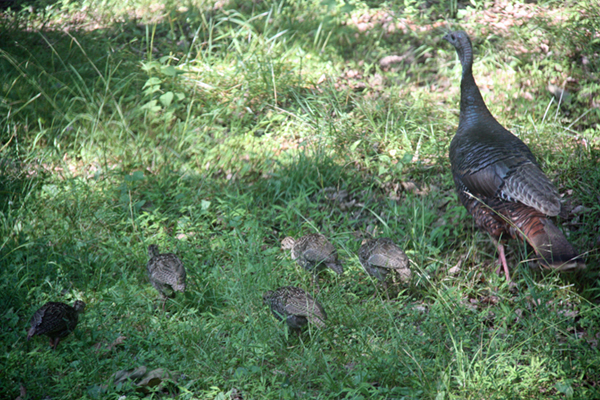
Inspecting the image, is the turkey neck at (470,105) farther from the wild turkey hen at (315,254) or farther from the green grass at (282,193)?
the wild turkey hen at (315,254)

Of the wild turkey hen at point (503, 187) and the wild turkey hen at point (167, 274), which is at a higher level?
the wild turkey hen at point (503, 187)

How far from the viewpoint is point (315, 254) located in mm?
4176

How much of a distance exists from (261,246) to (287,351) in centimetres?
152

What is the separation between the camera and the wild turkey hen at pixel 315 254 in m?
4.18

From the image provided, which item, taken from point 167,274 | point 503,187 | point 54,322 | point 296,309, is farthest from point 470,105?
point 54,322

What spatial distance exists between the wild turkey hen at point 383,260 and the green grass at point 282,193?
0.13 meters

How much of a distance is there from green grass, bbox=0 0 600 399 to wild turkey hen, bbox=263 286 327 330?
5.5 inches

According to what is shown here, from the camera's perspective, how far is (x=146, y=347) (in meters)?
3.82

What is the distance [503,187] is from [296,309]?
1.90 metres

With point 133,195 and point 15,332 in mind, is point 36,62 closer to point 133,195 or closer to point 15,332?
point 133,195

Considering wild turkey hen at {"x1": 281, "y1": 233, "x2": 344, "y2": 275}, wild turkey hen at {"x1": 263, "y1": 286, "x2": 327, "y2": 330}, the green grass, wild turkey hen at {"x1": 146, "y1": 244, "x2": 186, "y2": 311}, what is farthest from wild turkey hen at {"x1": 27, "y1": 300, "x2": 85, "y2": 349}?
wild turkey hen at {"x1": 281, "y1": 233, "x2": 344, "y2": 275}

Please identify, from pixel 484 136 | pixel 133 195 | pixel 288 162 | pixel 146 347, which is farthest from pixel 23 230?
pixel 484 136

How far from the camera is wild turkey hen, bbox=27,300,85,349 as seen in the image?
3688mm

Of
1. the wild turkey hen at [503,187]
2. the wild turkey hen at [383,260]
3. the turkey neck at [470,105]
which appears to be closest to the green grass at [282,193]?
the wild turkey hen at [383,260]
